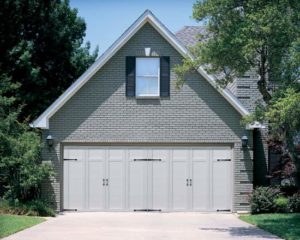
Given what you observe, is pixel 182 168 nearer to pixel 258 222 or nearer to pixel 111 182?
pixel 111 182

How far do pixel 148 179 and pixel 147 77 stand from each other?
3.77 meters

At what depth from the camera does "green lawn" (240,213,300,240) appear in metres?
15.8

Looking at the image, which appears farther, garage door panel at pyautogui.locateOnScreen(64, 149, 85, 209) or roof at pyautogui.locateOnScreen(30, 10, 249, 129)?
garage door panel at pyautogui.locateOnScreen(64, 149, 85, 209)

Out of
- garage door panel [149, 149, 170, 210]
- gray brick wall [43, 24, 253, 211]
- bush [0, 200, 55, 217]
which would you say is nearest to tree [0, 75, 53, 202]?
bush [0, 200, 55, 217]

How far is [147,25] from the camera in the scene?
22.8m

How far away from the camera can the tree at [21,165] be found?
21.7m

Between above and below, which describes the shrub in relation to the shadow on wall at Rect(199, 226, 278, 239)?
above

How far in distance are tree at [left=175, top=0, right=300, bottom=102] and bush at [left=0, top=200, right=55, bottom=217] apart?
7.28 metres

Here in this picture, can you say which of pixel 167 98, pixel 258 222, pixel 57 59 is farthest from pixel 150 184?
pixel 57 59

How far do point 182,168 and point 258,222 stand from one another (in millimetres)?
4758

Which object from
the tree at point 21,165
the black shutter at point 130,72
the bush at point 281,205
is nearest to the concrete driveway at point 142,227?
the bush at point 281,205

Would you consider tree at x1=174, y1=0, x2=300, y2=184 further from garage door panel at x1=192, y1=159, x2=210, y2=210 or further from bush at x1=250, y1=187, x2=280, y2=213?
garage door panel at x1=192, y1=159, x2=210, y2=210

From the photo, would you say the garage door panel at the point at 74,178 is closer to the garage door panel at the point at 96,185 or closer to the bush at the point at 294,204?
the garage door panel at the point at 96,185

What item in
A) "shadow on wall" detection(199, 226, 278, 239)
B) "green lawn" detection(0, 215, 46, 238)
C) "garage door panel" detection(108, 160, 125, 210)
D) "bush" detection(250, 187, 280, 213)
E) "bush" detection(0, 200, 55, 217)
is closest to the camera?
"shadow on wall" detection(199, 226, 278, 239)
